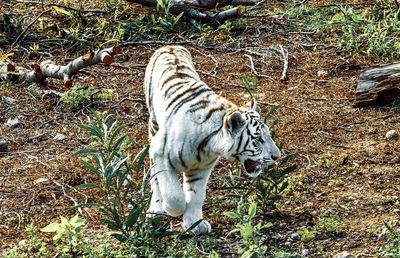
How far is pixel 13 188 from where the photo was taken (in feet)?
20.7

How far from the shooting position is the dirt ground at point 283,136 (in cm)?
565

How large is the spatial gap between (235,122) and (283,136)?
77.4 inches

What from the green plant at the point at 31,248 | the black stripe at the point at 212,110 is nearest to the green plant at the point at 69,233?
the green plant at the point at 31,248

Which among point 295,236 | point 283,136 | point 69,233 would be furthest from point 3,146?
point 295,236

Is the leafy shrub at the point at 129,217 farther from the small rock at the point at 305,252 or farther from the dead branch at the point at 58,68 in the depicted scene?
the dead branch at the point at 58,68

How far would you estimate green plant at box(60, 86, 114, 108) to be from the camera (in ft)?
25.9

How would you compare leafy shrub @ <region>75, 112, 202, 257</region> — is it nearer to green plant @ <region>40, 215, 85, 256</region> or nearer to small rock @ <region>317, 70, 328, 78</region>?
green plant @ <region>40, 215, 85, 256</region>

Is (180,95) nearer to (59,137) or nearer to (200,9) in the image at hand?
(59,137)

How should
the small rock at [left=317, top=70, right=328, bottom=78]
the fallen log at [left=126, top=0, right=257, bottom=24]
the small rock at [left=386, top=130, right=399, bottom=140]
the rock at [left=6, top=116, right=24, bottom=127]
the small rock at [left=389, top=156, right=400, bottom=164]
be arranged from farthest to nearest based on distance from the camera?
the fallen log at [left=126, top=0, right=257, bottom=24]
the small rock at [left=317, top=70, right=328, bottom=78]
the rock at [left=6, top=116, right=24, bottom=127]
the small rock at [left=386, top=130, right=399, bottom=140]
the small rock at [left=389, top=156, right=400, bottom=164]

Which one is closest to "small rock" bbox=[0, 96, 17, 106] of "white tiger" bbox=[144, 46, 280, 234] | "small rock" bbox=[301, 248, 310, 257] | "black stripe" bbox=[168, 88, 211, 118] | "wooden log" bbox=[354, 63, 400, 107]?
"white tiger" bbox=[144, 46, 280, 234]

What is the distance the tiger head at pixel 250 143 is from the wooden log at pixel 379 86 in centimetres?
257

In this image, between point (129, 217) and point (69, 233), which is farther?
Answer: point (69, 233)

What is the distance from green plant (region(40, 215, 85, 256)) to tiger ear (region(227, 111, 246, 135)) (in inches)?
42.1

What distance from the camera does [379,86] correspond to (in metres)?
7.49
